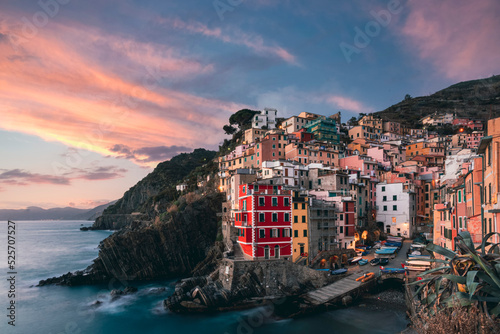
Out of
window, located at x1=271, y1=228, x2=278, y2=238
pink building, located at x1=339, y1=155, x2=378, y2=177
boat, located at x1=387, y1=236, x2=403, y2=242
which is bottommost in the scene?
boat, located at x1=387, y1=236, x2=403, y2=242

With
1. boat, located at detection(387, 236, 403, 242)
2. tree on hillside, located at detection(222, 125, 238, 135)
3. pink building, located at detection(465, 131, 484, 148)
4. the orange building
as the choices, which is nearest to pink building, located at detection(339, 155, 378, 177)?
boat, located at detection(387, 236, 403, 242)

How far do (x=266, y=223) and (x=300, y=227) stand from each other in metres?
5.52

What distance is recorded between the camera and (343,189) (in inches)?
2298

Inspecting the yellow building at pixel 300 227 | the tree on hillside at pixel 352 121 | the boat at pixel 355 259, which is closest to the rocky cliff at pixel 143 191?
the tree on hillside at pixel 352 121

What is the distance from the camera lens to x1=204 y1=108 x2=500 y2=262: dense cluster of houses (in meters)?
32.2

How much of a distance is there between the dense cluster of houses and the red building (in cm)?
13

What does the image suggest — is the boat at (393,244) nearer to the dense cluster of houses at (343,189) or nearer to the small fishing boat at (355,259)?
the dense cluster of houses at (343,189)

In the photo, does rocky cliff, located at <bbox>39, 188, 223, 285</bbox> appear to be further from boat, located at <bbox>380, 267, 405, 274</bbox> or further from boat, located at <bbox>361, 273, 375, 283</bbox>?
boat, located at <bbox>380, 267, 405, 274</bbox>

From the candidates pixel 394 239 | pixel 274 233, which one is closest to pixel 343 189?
pixel 394 239

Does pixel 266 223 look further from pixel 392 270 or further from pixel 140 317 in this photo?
pixel 140 317

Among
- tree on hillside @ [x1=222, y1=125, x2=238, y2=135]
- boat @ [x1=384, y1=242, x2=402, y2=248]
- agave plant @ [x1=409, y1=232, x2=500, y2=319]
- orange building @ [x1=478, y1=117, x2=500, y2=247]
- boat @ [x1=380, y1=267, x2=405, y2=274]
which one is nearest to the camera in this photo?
agave plant @ [x1=409, y1=232, x2=500, y2=319]

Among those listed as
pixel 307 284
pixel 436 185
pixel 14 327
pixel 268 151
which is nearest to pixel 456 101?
pixel 436 185

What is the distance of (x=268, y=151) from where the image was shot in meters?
74.9

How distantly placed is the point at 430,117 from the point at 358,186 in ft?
310
